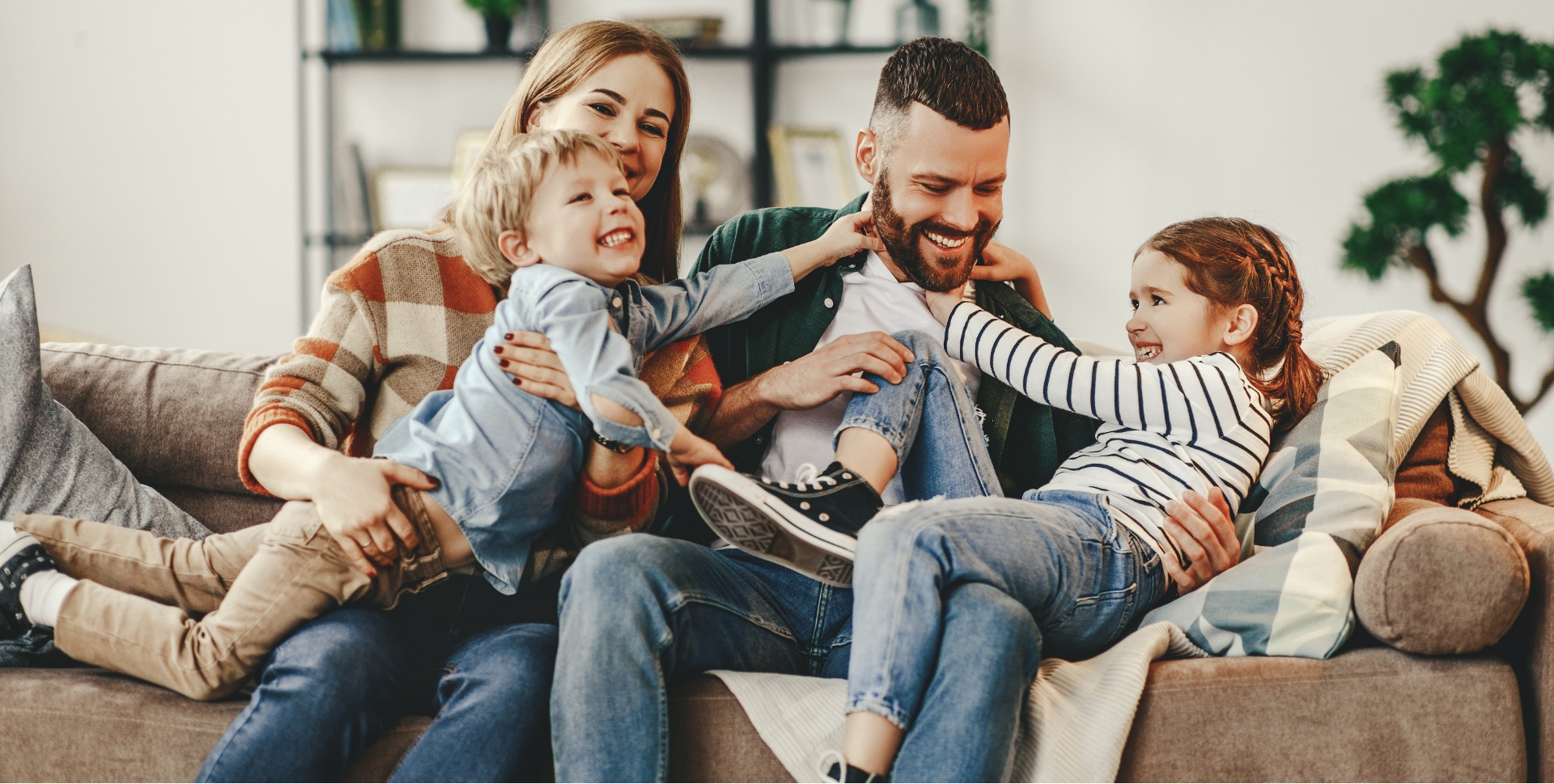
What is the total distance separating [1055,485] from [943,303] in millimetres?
333

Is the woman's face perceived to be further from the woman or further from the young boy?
the young boy

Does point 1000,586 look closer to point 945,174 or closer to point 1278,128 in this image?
point 945,174

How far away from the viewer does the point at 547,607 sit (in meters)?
1.41

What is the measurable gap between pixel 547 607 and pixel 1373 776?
1.01 m

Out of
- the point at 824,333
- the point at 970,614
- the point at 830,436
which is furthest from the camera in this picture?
the point at 824,333

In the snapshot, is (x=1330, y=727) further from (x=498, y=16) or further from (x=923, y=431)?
(x=498, y=16)

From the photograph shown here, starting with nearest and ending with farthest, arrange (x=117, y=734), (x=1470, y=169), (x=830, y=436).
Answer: (x=117, y=734), (x=830, y=436), (x=1470, y=169)

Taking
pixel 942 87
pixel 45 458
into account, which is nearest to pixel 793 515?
pixel 942 87

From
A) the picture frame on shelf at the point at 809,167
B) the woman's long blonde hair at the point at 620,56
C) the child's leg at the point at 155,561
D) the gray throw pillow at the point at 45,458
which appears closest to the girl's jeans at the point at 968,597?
the woman's long blonde hair at the point at 620,56

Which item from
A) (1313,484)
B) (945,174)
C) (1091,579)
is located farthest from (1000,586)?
(945,174)

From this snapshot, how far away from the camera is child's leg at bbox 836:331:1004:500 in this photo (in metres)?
1.37

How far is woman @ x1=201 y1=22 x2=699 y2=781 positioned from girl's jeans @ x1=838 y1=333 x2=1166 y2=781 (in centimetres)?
35

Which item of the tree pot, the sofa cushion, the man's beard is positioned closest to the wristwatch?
the man's beard

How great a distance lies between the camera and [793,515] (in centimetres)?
121
